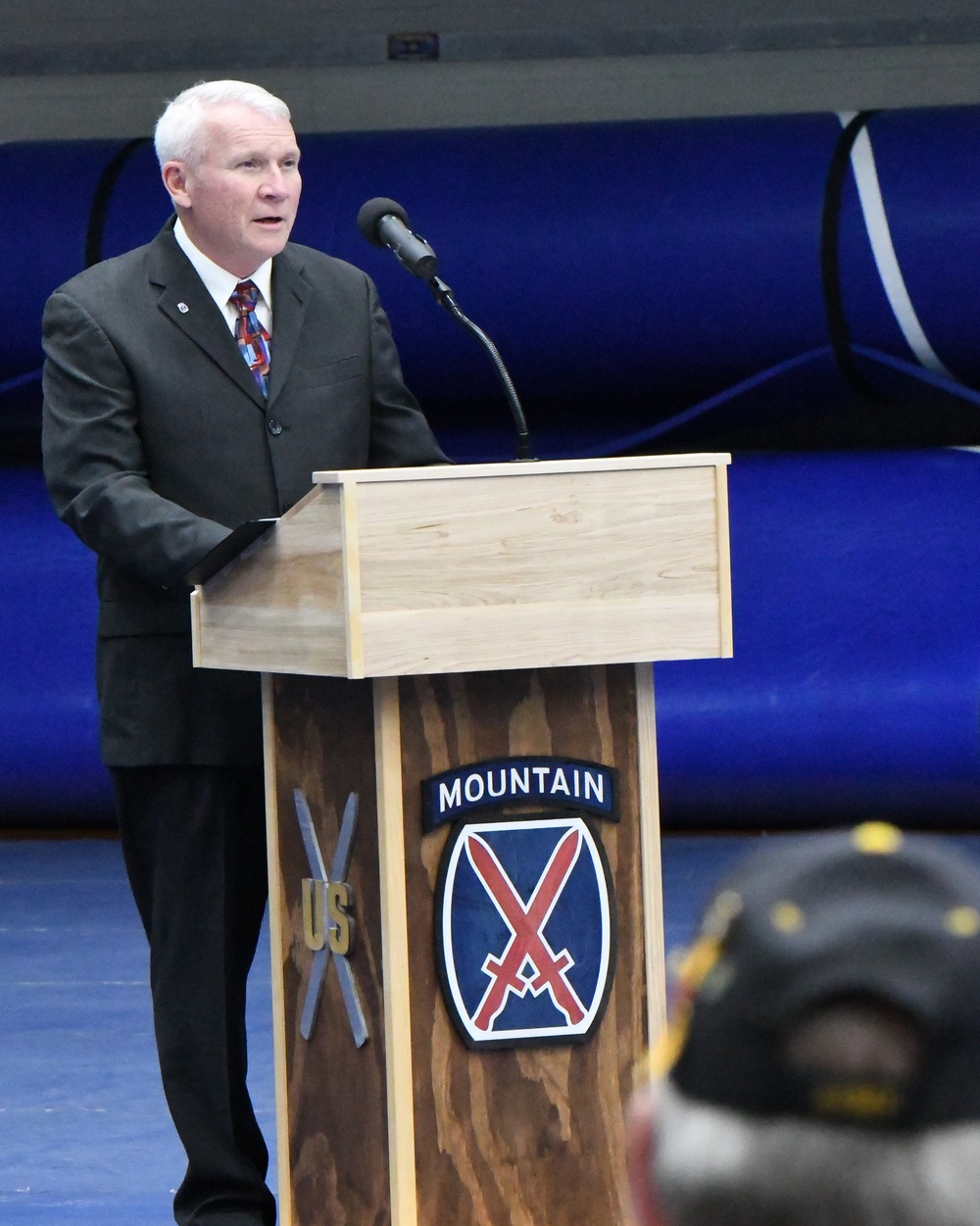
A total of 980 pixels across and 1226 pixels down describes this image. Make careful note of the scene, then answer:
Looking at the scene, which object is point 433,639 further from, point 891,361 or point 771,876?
point 891,361

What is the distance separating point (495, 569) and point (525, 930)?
14.0 inches

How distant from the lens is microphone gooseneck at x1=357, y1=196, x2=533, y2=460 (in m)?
2.06

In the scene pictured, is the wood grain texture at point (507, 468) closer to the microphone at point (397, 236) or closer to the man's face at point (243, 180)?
the microphone at point (397, 236)

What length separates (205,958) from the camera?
229cm

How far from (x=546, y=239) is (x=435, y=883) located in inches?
129

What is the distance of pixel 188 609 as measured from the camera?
7.46 feet

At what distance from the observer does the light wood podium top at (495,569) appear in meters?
1.90

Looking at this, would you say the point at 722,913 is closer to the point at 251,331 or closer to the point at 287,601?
the point at 287,601

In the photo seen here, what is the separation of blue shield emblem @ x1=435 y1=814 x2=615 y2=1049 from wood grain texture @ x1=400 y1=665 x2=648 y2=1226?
2cm

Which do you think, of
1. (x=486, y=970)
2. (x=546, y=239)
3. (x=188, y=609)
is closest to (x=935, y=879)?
(x=486, y=970)

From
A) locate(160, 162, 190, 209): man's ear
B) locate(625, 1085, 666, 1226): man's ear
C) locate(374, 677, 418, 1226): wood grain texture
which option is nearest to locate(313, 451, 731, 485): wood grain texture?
locate(374, 677, 418, 1226): wood grain texture

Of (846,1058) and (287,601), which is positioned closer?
(846,1058)

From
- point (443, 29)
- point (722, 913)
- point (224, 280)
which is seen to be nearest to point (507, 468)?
point (224, 280)

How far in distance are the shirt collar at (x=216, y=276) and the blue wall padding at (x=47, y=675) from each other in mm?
3071
